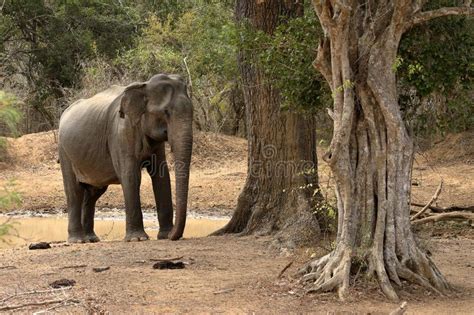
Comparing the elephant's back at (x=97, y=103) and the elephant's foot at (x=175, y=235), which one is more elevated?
the elephant's back at (x=97, y=103)

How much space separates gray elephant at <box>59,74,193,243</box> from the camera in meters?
14.1

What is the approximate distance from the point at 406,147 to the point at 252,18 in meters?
4.98

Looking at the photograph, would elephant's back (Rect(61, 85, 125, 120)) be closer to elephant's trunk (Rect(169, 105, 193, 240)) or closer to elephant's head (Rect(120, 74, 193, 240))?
elephant's head (Rect(120, 74, 193, 240))

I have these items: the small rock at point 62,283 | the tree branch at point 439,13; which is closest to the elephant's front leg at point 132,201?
the small rock at point 62,283

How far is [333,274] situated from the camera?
9219 millimetres

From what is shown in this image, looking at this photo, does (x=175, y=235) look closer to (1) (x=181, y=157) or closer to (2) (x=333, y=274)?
(1) (x=181, y=157)

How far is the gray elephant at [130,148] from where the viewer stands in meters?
14.1

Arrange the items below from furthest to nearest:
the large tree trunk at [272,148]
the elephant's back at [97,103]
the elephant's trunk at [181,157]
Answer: the elephant's back at [97,103], the elephant's trunk at [181,157], the large tree trunk at [272,148]

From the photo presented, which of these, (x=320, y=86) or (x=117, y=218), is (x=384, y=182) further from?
(x=117, y=218)

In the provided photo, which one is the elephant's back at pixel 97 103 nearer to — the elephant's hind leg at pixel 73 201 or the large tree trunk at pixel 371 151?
the elephant's hind leg at pixel 73 201

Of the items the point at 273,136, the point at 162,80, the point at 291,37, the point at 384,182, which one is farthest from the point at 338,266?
the point at 162,80

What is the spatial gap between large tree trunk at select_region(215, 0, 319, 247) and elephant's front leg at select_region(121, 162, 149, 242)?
1.81 meters

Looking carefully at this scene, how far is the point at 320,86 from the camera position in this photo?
10.8m

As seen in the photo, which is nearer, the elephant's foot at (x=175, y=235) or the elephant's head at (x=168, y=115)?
the elephant's foot at (x=175, y=235)
